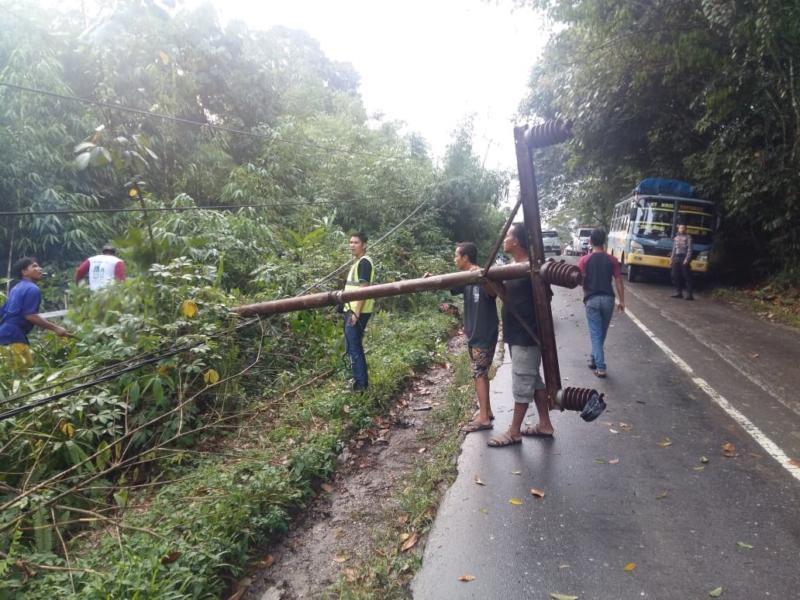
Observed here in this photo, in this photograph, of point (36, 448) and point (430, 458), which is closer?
point (36, 448)

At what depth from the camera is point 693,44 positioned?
1088 cm

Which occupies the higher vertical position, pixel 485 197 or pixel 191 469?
pixel 485 197

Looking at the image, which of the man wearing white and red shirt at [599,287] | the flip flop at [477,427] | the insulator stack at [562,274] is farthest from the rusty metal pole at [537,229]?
the man wearing white and red shirt at [599,287]

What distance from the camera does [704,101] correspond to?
12.6 meters

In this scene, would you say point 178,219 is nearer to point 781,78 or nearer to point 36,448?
point 36,448

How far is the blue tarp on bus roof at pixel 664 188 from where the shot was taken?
54.8ft

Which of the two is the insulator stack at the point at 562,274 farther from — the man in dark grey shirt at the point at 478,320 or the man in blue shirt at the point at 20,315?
the man in blue shirt at the point at 20,315

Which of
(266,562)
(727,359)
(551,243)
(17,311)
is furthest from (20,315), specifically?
(551,243)

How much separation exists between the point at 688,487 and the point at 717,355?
473 cm

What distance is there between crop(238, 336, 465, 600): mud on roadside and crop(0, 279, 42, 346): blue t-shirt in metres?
3.88

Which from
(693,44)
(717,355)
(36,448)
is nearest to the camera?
(36,448)

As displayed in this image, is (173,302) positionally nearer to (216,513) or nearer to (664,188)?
(216,513)

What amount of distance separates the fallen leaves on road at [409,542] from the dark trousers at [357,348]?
8.84 ft

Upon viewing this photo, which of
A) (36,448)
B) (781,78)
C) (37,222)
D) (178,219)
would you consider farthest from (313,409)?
(781,78)
